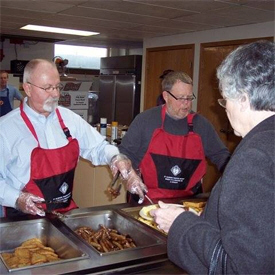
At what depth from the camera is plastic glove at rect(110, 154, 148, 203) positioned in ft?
6.13

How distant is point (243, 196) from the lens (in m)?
0.91

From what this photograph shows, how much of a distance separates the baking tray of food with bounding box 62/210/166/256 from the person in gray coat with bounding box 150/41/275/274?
382 millimetres

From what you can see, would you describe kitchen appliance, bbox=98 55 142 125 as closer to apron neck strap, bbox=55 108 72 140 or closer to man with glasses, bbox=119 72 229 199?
man with glasses, bbox=119 72 229 199

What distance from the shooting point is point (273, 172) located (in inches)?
35.4

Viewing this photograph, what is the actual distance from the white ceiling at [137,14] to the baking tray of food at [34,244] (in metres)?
2.51

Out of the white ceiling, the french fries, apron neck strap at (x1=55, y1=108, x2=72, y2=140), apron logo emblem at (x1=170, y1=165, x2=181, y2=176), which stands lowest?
the french fries

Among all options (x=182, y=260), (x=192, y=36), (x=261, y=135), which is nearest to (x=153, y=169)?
(x=182, y=260)

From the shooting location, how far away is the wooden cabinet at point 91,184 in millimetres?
3793

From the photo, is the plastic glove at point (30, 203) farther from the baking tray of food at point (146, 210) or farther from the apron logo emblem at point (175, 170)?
the apron logo emblem at point (175, 170)

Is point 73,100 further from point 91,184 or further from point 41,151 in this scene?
point 41,151

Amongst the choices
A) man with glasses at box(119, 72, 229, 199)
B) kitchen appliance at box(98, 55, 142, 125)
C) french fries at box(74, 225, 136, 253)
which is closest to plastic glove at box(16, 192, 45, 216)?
french fries at box(74, 225, 136, 253)

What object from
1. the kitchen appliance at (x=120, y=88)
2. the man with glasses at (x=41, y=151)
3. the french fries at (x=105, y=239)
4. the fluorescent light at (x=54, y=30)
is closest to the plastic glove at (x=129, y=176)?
the man with glasses at (x=41, y=151)

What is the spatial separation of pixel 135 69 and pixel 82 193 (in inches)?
121

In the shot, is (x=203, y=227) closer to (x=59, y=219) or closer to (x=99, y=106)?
(x=59, y=219)
